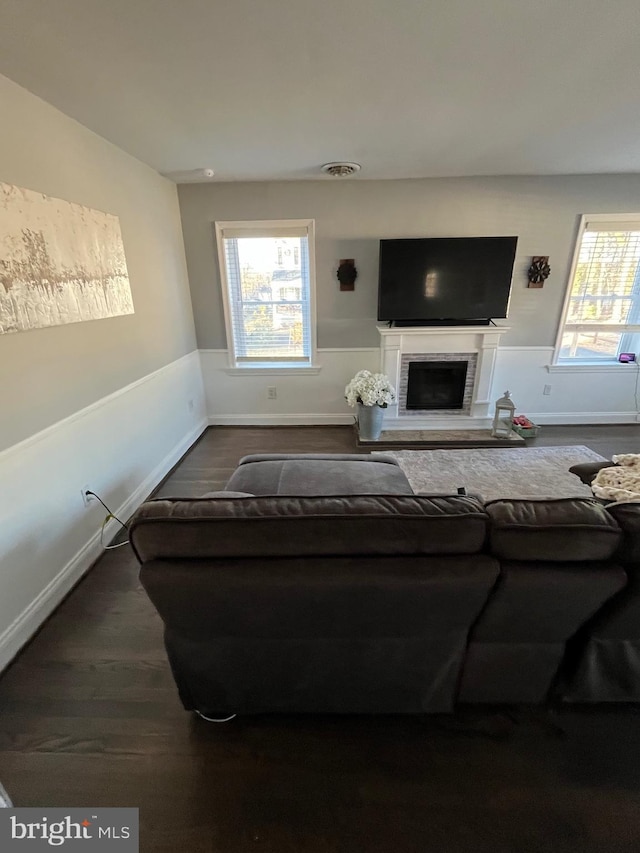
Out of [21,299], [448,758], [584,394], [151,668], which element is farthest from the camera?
[584,394]

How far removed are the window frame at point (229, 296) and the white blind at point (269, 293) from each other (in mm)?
20

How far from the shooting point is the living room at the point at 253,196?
1.44 meters

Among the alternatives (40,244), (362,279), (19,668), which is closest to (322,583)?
(19,668)

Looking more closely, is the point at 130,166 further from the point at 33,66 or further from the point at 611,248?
the point at 611,248

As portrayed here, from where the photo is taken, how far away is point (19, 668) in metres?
1.64

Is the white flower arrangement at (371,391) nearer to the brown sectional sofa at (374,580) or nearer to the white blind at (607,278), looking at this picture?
the white blind at (607,278)

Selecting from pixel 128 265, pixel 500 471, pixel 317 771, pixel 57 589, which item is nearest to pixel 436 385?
pixel 500 471

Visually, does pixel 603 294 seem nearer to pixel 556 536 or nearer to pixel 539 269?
pixel 539 269

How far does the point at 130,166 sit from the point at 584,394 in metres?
4.74

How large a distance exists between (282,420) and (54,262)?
270 cm

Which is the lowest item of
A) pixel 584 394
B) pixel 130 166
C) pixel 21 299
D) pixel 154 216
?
pixel 584 394

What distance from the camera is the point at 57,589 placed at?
6.46 feet

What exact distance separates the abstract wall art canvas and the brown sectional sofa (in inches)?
52.8

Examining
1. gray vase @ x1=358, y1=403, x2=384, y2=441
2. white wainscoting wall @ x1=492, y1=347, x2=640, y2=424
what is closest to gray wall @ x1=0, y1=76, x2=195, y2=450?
gray vase @ x1=358, y1=403, x2=384, y2=441
